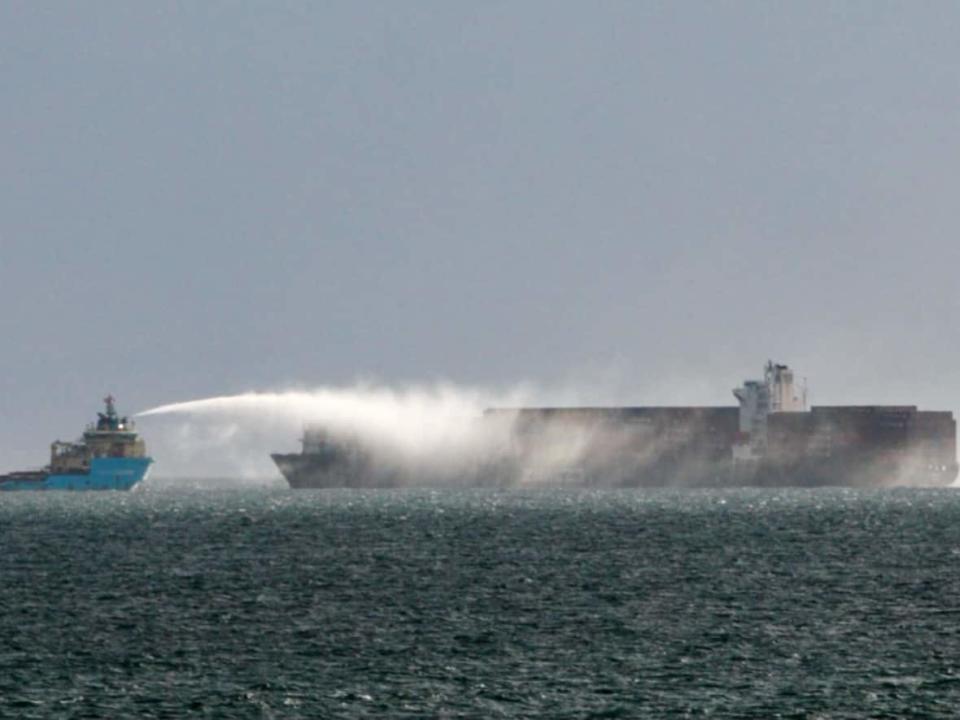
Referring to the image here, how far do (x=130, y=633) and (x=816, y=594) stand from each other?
31.2 metres

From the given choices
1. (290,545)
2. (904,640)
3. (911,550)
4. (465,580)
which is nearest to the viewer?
(904,640)

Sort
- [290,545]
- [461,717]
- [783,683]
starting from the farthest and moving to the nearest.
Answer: [290,545] → [783,683] → [461,717]

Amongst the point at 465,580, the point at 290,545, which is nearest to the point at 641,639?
the point at 465,580

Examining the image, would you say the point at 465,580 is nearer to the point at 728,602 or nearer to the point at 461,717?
the point at 728,602

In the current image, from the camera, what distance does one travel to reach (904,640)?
7944 cm

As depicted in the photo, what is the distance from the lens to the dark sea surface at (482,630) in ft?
217

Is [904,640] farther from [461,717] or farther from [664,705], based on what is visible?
[461,717]

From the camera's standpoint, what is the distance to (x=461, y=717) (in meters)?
63.2

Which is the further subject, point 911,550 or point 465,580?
point 911,550

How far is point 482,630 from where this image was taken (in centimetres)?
8362

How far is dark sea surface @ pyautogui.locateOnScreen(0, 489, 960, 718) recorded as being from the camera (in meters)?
66.2

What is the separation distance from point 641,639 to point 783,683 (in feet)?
38.0

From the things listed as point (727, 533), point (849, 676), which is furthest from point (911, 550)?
point (849, 676)

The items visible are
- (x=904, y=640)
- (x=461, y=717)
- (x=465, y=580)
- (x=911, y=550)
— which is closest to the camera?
(x=461, y=717)
